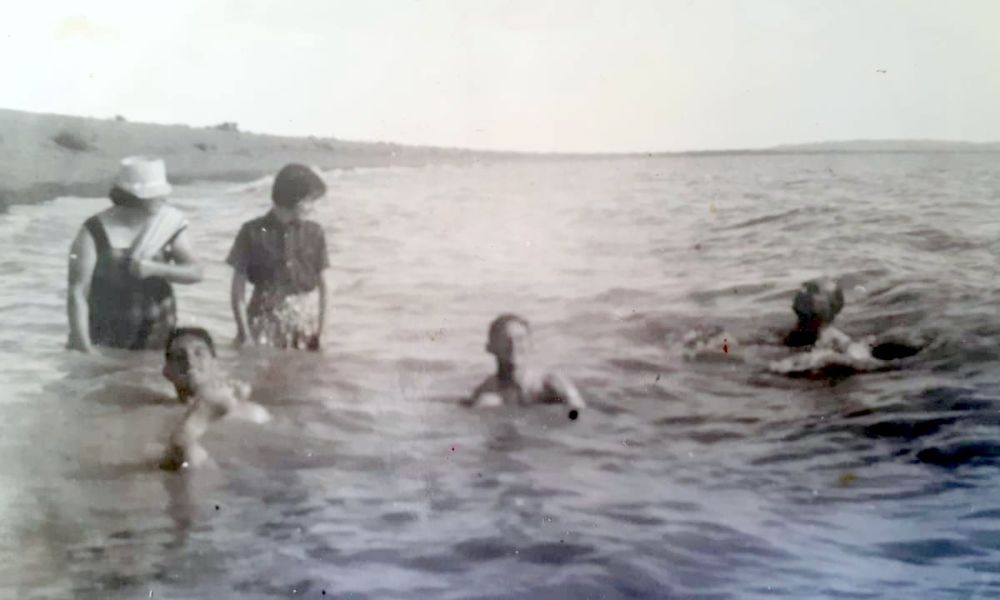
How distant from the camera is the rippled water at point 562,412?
1.52 meters

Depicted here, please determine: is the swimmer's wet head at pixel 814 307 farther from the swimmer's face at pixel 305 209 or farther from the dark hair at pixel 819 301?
the swimmer's face at pixel 305 209

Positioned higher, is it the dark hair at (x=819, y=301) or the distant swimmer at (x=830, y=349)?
the dark hair at (x=819, y=301)

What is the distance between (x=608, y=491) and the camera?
1.57 metres

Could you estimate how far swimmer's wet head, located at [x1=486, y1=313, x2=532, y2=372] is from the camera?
161 cm

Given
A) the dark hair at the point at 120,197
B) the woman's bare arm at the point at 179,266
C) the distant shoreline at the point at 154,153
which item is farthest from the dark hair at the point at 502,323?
the dark hair at the point at 120,197

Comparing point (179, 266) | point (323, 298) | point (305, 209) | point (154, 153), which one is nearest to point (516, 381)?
point (323, 298)

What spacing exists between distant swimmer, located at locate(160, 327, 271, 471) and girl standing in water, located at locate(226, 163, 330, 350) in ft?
0.22

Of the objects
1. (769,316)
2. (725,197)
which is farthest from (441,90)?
(769,316)

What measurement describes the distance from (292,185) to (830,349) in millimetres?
925

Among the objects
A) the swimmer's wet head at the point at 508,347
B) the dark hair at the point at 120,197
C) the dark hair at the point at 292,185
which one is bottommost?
the swimmer's wet head at the point at 508,347

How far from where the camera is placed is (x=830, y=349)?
1628mm

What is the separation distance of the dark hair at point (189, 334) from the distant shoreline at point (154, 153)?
244 mm

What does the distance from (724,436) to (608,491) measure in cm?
21

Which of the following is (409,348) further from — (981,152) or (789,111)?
(981,152)
